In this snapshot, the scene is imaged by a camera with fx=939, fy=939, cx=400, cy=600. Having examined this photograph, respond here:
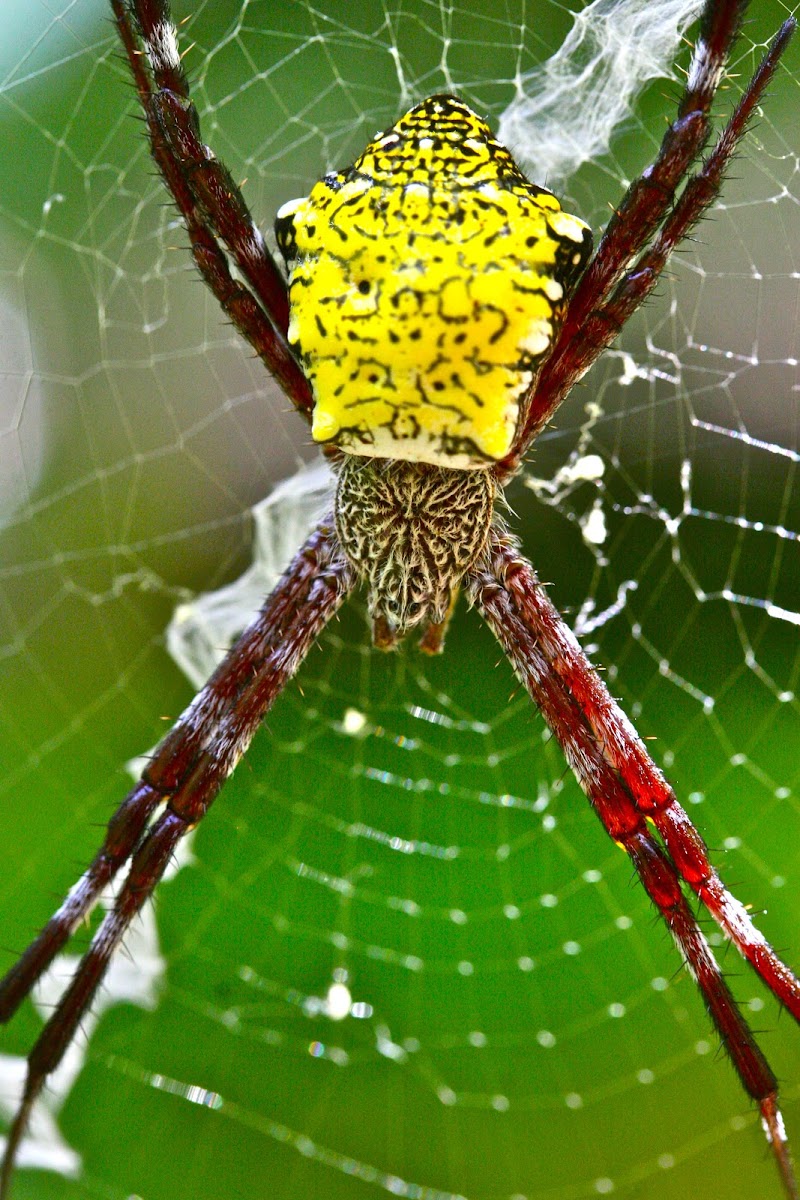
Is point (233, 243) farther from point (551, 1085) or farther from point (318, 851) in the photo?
point (551, 1085)

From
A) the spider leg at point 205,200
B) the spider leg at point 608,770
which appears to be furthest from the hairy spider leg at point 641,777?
the spider leg at point 205,200

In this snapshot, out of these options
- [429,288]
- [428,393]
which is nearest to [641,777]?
[428,393]

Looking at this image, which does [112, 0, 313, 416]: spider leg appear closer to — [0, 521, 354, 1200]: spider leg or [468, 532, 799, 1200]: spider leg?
[0, 521, 354, 1200]: spider leg

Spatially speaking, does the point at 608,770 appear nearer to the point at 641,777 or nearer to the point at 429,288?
the point at 641,777

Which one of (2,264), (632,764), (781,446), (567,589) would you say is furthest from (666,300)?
(2,264)

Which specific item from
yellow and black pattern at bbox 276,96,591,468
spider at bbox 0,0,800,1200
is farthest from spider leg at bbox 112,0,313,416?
yellow and black pattern at bbox 276,96,591,468

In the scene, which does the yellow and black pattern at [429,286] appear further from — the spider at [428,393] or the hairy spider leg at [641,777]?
the hairy spider leg at [641,777]
